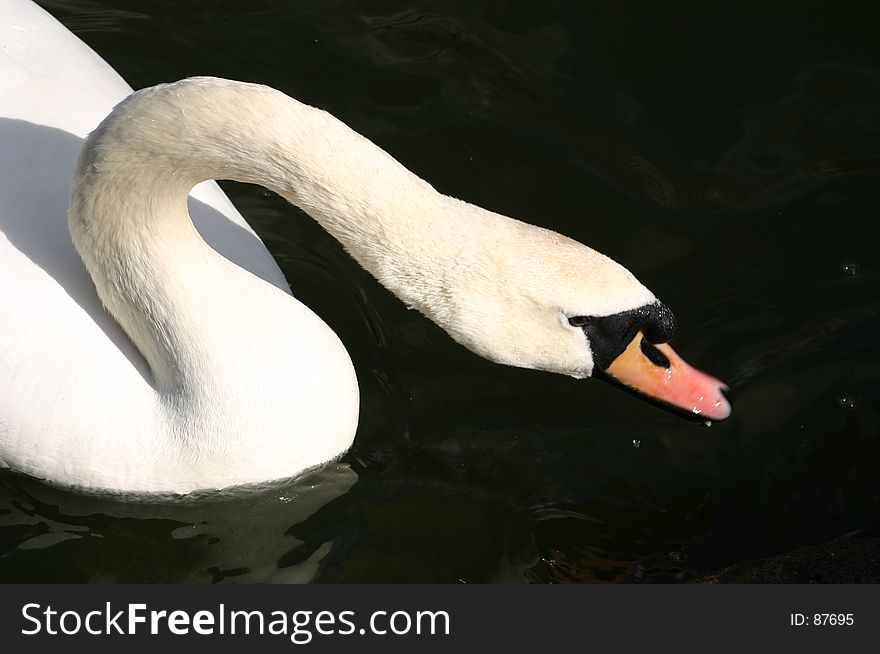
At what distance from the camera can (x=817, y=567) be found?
4605 mm

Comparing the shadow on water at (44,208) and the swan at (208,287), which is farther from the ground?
the shadow on water at (44,208)

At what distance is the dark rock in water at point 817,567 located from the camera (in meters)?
4.53

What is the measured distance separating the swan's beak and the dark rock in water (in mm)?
613

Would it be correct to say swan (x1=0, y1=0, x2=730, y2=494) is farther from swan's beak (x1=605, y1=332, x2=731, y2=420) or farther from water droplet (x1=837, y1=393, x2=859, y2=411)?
water droplet (x1=837, y1=393, x2=859, y2=411)

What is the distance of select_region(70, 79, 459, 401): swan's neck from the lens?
12.0 ft

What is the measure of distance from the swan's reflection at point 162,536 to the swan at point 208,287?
23 centimetres

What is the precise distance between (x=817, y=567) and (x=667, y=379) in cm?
93

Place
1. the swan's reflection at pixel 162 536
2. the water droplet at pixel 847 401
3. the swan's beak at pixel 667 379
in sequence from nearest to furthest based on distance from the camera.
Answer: the swan's beak at pixel 667 379 < the swan's reflection at pixel 162 536 < the water droplet at pixel 847 401

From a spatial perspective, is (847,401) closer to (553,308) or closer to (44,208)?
(553,308)

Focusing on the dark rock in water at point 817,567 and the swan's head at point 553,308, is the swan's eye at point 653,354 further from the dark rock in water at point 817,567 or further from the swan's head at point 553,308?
the dark rock in water at point 817,567

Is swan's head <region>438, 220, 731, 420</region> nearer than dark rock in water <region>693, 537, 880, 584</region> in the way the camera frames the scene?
Yes

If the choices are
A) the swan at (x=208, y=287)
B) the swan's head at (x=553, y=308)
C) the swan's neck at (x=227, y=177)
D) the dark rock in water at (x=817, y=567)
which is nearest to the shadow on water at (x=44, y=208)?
the swan at (x=208, y=287)

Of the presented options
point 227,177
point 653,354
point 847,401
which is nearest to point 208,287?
point 227,177

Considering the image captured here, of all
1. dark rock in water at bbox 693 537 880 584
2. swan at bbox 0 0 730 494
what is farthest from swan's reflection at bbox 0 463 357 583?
dark rock in water at bbox 693 537 880 584
